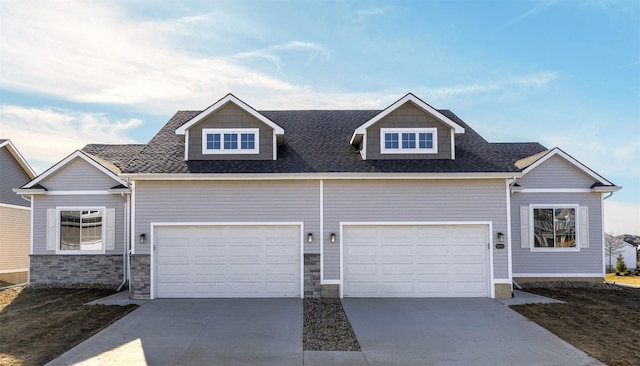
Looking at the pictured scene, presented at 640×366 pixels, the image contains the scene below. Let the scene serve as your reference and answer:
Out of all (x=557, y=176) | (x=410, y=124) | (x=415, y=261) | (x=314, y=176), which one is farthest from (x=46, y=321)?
(x=557, y=176)

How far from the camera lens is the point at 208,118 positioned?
45.0ft

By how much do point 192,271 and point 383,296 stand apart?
5577 mm

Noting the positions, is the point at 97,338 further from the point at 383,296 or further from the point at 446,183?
the point at 446,183

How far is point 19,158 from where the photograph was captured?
19.2 meters

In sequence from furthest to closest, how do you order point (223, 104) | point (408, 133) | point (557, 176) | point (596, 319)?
point (557, 176) < point (408, 133) < point (223, 104) < point (596, 319)

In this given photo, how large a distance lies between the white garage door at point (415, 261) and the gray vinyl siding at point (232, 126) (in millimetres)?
3601

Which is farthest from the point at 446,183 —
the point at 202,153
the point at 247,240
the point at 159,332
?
the point at 159,332

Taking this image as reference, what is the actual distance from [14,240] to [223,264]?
1141 cm

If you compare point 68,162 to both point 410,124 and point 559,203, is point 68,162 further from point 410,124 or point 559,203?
point 559,203

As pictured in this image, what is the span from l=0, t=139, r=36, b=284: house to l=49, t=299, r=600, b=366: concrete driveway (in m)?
9.91

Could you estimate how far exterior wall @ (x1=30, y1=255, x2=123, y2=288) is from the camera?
50.2 ft

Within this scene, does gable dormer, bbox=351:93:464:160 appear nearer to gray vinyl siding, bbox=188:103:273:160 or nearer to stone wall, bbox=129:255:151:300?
gray vinyl siding, bbox=188:103:273:160

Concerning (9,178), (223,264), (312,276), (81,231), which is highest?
(9,178)

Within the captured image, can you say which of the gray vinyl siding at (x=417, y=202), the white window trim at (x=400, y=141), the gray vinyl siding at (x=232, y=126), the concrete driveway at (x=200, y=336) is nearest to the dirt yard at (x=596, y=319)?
the gray vinyl siding at (x=417, y=202)
